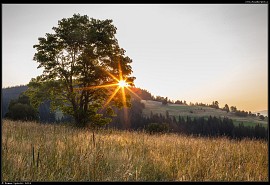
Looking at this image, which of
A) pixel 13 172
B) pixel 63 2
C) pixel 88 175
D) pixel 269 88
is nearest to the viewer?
pixel 269 88

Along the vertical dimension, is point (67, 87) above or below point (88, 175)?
above

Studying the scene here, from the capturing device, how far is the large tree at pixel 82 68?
60.7 feet

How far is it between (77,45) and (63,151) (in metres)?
15.6

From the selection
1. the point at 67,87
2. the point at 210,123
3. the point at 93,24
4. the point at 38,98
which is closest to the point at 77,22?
the point at 93,24

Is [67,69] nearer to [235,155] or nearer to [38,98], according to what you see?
[38,98]

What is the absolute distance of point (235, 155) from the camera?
17.8ft

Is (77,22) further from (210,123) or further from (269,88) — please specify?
(210,123)

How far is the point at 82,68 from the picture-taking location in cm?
1834

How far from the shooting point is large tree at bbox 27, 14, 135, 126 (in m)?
18.5

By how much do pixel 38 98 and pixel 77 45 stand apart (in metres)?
5.38

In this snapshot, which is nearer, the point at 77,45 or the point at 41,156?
the point at 41,156

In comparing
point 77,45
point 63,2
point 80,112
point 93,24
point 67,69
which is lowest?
point 80,112

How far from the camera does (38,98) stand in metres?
19.4

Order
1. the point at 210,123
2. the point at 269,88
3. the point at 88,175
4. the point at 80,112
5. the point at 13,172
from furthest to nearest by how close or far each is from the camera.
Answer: the point at 210,123
the point at 80,112
the point at 88,175
the point at 13,172
the point at 269,88
